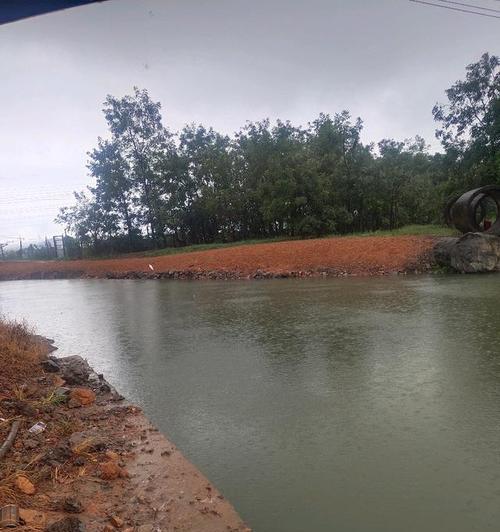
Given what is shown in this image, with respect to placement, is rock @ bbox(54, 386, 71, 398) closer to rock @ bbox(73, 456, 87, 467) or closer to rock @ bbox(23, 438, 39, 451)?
rock @ bbox(23, 438, 39, 451)

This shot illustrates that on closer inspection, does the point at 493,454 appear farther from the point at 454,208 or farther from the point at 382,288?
the point at 454,208

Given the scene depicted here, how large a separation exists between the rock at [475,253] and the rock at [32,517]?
12.4 metres

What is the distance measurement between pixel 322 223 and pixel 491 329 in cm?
1663

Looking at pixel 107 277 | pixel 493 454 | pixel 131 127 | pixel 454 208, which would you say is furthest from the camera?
pixel 131 127

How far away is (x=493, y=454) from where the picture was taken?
3072 millimetres

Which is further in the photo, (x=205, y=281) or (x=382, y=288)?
(x=205, y=281)

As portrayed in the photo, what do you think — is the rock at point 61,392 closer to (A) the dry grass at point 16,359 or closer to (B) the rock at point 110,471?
(A) the dry grass at point 16,359

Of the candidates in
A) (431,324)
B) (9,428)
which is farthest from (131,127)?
(9,428)

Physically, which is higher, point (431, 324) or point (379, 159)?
point (379, 159)

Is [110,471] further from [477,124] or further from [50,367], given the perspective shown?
[477,124]

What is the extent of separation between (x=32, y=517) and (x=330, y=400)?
2.48m

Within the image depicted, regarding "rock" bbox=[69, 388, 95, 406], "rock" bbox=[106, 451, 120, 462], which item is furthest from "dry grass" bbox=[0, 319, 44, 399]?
"rock" bbox=[106, 451, 120, 462]

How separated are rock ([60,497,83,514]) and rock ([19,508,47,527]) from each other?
0.39 ft

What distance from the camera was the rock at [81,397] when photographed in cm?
438
